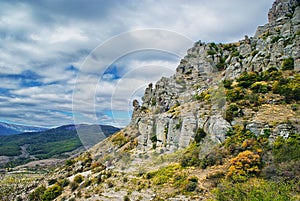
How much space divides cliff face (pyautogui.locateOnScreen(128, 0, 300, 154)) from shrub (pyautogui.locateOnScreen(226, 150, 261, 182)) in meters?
4.73

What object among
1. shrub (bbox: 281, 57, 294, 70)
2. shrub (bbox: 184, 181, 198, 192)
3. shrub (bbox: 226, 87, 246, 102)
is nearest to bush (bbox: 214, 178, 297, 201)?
shrub (bbox: 184, 181, 198, 192)

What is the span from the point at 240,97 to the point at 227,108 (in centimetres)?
385

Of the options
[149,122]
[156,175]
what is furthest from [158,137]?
[156,175]

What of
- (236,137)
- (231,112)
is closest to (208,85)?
(231,112)

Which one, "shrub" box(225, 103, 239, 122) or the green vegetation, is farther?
"shrub" box(225, 103, 239, 122)

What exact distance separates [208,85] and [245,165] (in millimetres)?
29255

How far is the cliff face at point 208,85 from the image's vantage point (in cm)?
3217

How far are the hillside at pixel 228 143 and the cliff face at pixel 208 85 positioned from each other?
0.60ft

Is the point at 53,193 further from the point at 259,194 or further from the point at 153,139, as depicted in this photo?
the point at 259,194

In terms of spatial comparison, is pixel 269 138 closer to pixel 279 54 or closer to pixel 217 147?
pixel 217 147

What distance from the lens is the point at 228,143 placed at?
80.8 ft

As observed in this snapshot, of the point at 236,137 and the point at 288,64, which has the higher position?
the point at 288,64

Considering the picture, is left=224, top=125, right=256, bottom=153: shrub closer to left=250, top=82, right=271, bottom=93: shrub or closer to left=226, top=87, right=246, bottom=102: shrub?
left=226, top=87, right=246, bottom=102: shrub

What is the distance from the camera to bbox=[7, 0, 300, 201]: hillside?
18.6m
